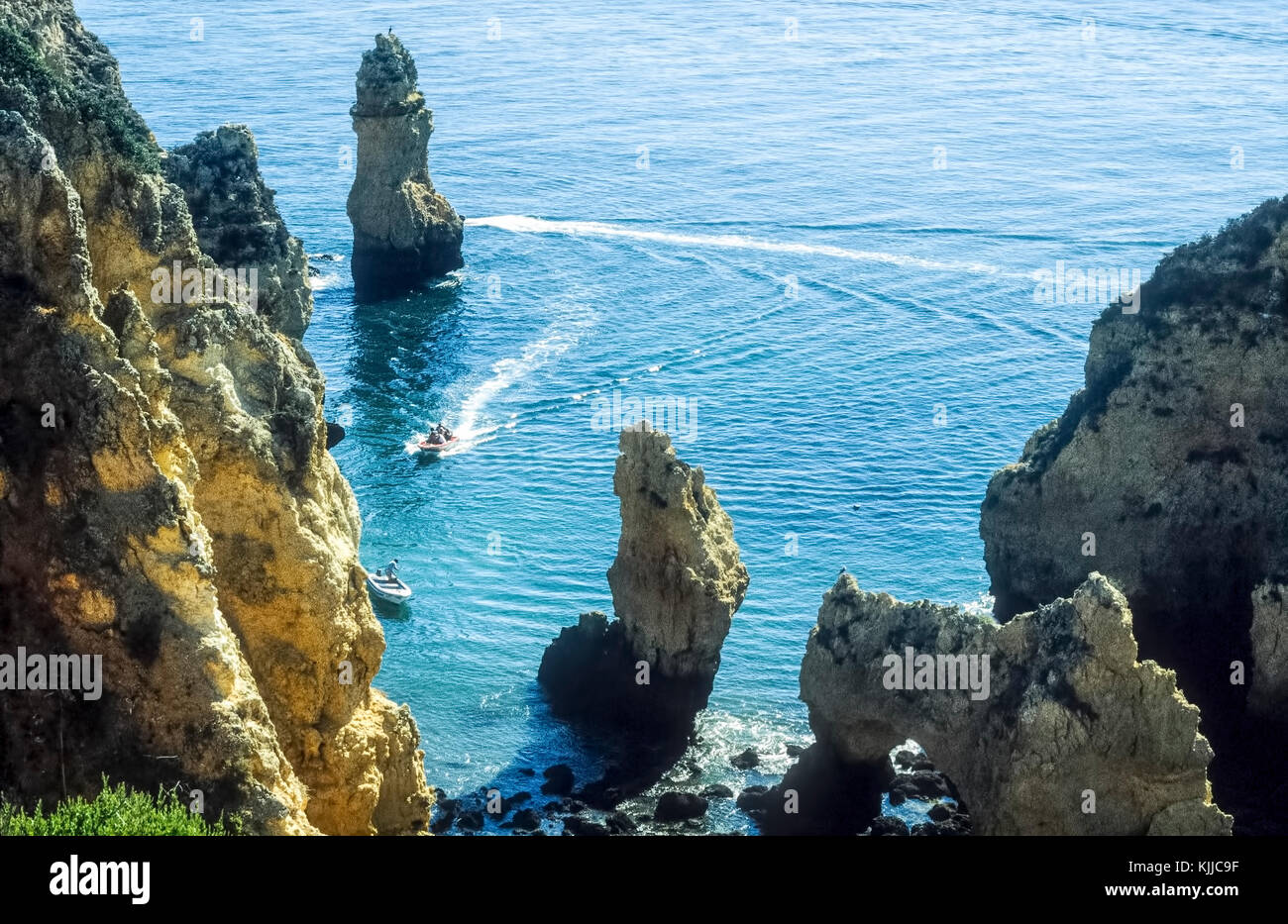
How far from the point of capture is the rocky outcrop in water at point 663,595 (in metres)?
74.6

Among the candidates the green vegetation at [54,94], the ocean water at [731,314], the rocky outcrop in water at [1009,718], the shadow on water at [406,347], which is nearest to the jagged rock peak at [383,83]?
the ocean water at [731,314]

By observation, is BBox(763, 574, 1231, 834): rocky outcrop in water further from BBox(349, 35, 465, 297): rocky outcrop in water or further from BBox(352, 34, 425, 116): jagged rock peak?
BBox(349, 35, 465, 297): rocky outcrop in water

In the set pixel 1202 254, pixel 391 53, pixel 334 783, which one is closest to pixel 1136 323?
pixel 1202 254

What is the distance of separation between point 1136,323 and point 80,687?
53130 mm

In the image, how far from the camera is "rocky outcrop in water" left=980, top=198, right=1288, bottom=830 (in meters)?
75.4

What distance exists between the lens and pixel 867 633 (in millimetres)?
67062

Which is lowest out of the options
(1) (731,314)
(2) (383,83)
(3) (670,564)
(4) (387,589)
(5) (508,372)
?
(4) (387,589)

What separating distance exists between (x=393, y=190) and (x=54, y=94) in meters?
99.0

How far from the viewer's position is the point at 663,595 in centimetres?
7562

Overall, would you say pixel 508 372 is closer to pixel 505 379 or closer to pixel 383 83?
pixel 505 379

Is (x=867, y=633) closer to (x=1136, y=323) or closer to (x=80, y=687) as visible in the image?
(x=1136, y=323)

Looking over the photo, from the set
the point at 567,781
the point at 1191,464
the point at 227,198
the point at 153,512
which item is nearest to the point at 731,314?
the point at 1191,464

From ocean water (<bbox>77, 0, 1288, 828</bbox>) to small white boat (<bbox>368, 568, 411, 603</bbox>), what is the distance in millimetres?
1308

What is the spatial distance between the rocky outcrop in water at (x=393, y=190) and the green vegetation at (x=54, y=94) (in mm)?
93086
